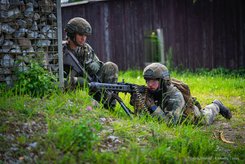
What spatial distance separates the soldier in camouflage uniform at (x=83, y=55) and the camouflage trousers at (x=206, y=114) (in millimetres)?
1713

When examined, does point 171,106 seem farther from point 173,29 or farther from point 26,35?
point 173,29

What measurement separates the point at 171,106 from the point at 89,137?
8.11ft

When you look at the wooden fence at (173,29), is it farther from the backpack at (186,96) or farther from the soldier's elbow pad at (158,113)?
the soldier's elbow pad at (158,113)

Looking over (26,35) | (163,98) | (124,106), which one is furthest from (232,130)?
(26,35)

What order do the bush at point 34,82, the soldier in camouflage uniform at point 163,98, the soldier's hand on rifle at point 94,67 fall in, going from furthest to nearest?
the soldier's hand on rifle at point 94,67 → the soldier in camouflage uniform at point 163,98 → the bush at point 34,82

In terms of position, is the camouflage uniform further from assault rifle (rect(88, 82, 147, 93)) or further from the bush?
the bush

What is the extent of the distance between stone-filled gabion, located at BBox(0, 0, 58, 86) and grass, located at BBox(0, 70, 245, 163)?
0.64 metres

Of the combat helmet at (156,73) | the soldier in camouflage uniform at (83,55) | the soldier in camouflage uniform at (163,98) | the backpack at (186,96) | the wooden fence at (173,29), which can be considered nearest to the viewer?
the soldier in camouflage uniform at (163,98)

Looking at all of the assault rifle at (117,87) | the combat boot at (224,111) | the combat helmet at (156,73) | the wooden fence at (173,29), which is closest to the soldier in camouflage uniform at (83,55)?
the assault rifle at (117,87)

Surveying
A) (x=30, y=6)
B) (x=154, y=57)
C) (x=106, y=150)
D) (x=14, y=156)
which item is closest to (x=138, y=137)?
(x=106, y=150)

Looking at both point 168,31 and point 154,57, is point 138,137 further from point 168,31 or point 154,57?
point 154,57

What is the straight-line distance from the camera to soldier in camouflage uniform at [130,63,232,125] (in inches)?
271

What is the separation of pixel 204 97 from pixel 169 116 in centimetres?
327

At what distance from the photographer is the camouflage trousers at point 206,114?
7.39 m
